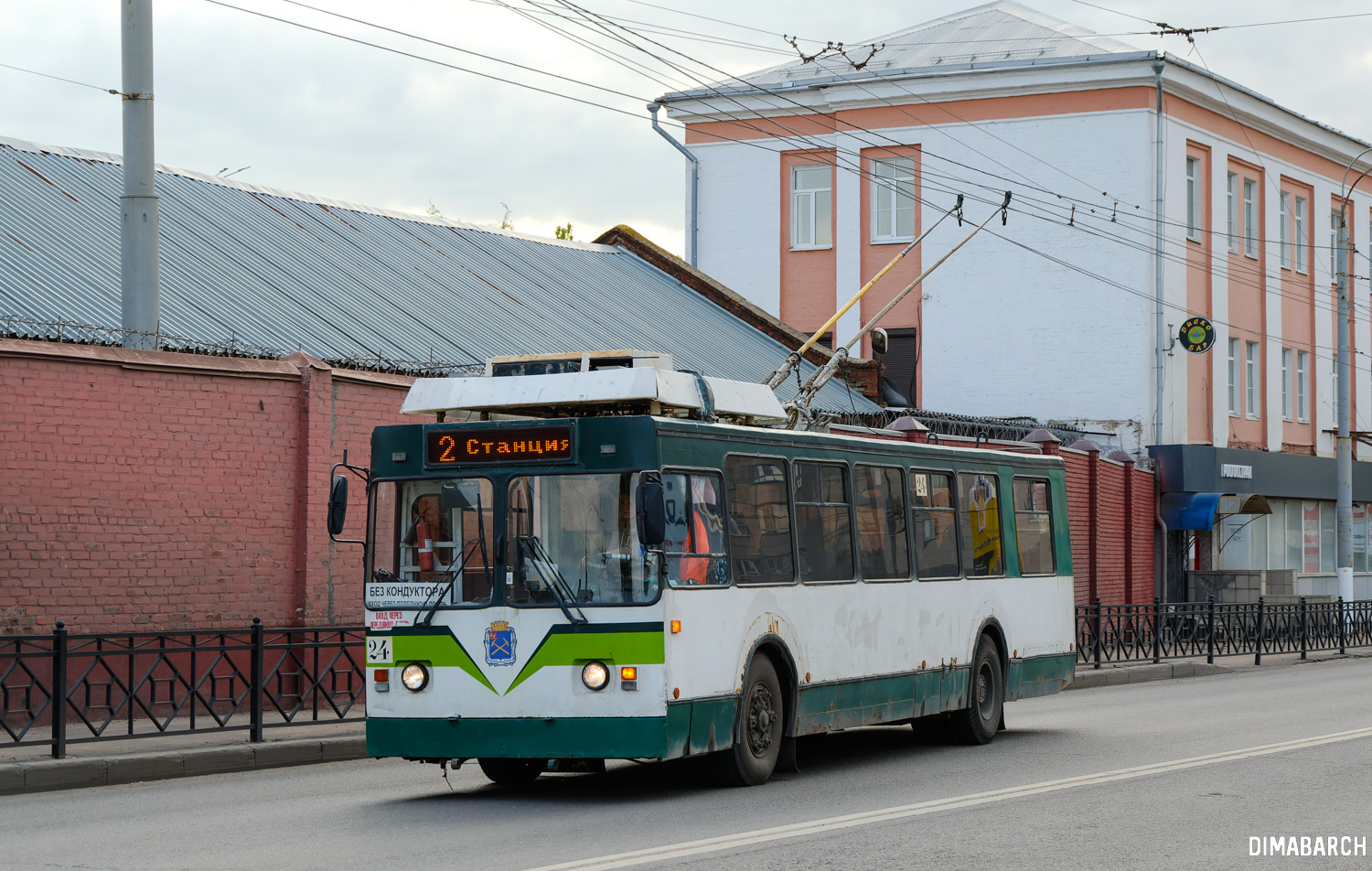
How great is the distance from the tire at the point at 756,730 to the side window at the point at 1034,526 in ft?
16.4

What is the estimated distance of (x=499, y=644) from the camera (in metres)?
11.6

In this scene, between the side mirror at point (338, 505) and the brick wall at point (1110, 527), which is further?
the brick wall at point (1110, 527)

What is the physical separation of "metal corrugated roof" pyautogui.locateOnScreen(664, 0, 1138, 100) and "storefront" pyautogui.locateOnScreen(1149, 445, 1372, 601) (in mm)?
9675

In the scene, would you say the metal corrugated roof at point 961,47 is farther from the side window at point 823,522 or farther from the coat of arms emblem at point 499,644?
the coat of arms emblem at point 499,644

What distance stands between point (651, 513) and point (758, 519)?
1.93m

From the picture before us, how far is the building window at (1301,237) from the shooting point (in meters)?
45.2

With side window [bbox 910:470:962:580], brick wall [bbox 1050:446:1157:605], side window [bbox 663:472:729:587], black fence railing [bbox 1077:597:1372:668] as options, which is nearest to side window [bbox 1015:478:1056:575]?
side window [bbox 910:470:962:580]

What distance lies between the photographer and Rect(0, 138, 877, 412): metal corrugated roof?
1866 cm

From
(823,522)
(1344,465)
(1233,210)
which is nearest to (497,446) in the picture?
(823,522)

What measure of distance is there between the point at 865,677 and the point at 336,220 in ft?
48.2

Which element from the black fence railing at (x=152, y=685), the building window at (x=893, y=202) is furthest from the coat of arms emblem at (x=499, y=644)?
the building window at (x=893, y=202)

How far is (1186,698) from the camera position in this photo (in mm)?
20891

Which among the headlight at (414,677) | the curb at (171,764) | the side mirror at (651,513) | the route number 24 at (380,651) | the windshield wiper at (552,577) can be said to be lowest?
the curb at (171,764)

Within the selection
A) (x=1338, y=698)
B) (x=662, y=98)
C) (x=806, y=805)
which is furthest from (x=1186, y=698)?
(x=662, y=98)
